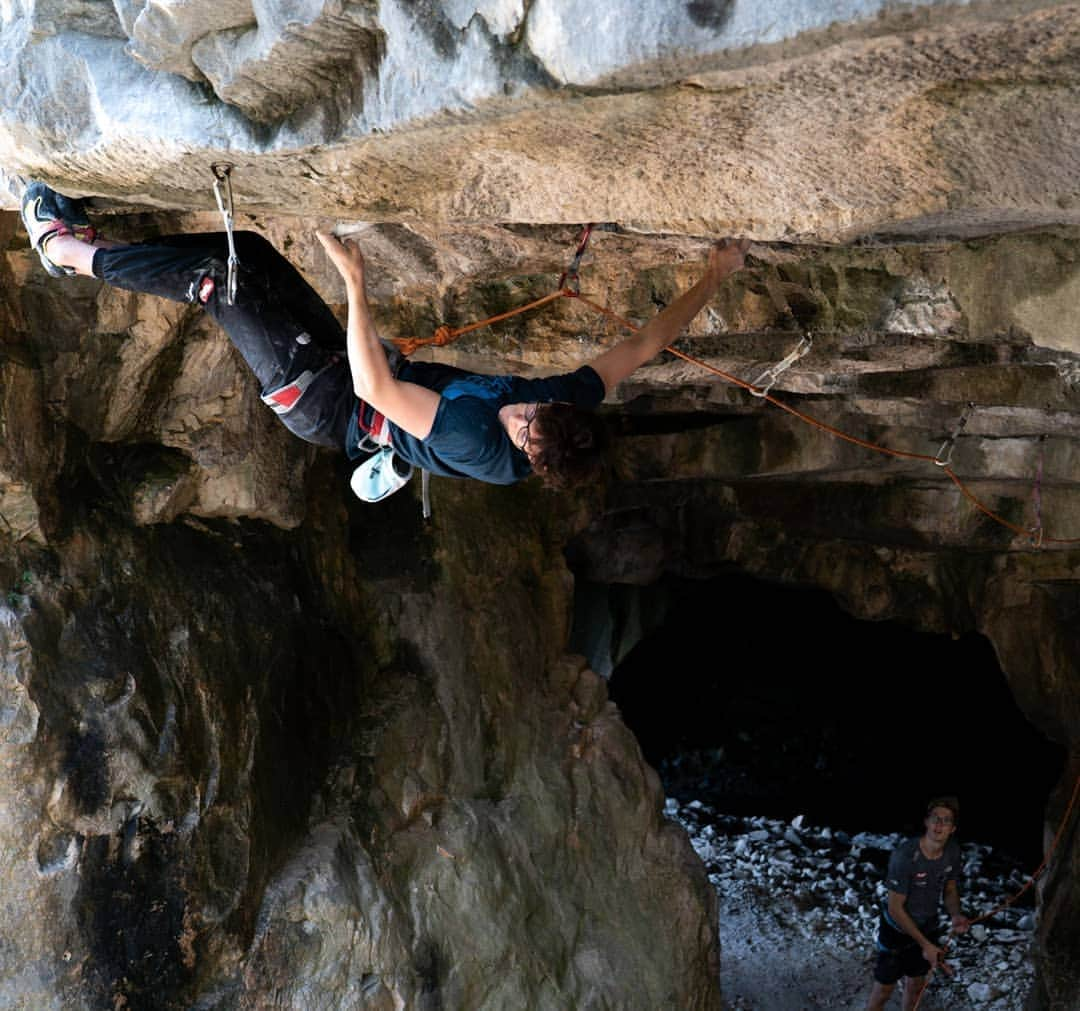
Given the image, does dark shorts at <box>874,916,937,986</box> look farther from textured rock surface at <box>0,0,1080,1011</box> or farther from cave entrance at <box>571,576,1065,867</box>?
cave entrance at <box>571,576,1065,867</box>

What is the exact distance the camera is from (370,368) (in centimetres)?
215

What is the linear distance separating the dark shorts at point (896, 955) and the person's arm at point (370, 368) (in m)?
3.82

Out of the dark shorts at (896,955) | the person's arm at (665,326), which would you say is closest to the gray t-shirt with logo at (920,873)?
the dark shorts at (896,955)

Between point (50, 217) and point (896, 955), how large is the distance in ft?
14.9

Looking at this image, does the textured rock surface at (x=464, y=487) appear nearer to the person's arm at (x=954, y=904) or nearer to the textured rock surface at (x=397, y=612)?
the textured rock surface at (x=397, y=612)

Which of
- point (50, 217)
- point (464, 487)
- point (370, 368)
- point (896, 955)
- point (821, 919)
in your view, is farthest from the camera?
point (821, 919)

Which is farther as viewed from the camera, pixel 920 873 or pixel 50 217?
pixel 920 873

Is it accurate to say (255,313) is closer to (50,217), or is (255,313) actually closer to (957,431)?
(50,217)

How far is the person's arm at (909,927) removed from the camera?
187 inches

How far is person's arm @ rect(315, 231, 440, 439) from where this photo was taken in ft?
6.87

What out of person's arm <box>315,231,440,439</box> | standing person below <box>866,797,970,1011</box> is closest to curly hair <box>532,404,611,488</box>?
person's arm <box>315,231,440,439</box>

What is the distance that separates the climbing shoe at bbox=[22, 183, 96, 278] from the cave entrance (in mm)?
5674

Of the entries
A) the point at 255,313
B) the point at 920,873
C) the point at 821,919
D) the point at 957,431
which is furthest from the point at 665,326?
the point at 821,919

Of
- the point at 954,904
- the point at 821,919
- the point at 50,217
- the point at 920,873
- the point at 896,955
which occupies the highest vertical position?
the point at 50,217
